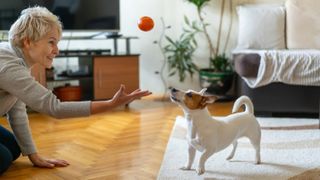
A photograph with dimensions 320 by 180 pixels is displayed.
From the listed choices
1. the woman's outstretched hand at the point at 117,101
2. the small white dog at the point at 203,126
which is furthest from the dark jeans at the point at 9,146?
the small white dog at the point at 203,126

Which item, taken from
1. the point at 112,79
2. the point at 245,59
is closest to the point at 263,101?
the point at 245,59

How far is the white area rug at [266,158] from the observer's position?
1.73m

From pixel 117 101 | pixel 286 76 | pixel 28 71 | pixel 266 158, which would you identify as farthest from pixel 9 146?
pixel 286 76

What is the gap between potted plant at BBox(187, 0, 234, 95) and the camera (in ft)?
11.3

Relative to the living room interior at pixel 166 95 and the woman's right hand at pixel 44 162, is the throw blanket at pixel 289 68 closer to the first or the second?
the living room interior at pixel 166 95

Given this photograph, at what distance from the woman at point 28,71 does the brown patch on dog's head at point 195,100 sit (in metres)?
0.27

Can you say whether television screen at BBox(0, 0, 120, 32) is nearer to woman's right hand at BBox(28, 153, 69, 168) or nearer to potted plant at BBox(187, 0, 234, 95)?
potted plant at BBox(187, 0, 234, 95)

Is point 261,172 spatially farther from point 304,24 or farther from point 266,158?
point 304,24

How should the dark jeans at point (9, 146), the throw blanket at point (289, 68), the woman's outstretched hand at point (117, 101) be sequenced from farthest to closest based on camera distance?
the throw blanket at point (289, 68), the dark jeans at point (9, 146), the woman's outstretched hand at point (117, 101)

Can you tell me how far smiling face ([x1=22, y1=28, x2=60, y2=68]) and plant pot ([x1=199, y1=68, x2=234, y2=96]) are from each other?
2.04 metres

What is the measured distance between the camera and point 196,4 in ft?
11.4

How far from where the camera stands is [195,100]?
164cm

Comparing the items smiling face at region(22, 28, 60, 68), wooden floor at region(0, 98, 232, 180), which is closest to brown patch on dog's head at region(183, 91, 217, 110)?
wooden floor at region(0, 98, 232, 180)

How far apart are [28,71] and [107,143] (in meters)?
0.86
